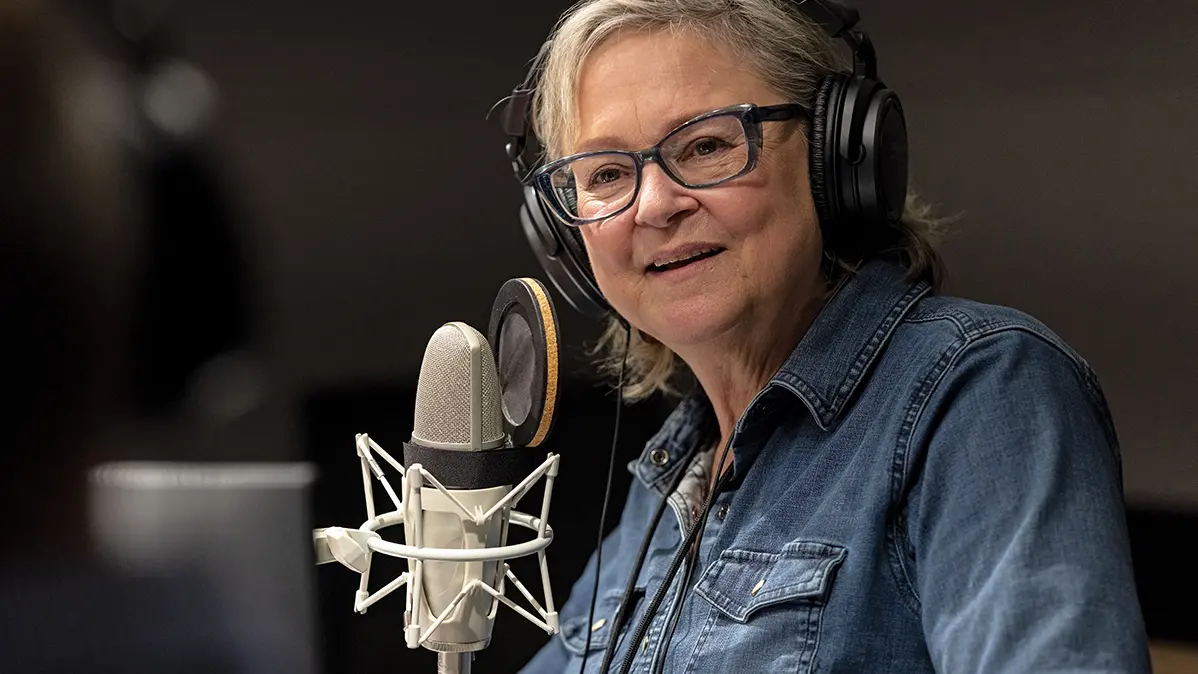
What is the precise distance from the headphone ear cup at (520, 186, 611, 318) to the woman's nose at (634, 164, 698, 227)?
0.71ft

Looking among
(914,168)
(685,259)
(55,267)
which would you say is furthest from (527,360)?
(55,267)

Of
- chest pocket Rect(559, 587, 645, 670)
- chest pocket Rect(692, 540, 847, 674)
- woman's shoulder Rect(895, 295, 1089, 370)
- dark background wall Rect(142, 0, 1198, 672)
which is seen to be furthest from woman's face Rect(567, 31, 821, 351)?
dark background wall Rect(142, 0, 1198, 672)

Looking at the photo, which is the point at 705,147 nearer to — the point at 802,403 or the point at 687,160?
the point at 687,160

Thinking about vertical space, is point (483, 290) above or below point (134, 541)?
above

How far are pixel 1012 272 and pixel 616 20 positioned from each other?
80 cm

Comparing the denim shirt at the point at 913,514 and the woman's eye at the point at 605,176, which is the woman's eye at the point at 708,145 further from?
the denim shirt at the point at 913,514

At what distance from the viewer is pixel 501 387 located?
3.76ft

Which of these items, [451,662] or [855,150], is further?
[855,150]

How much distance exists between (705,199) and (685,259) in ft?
0.24

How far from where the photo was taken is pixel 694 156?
1.24 metres

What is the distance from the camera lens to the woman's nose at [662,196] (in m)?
1.23

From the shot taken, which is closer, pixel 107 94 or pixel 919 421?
pixel 919 421

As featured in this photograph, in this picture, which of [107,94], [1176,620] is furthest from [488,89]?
[1176,620]

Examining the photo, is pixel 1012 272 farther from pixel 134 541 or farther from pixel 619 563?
pixel 134 541
